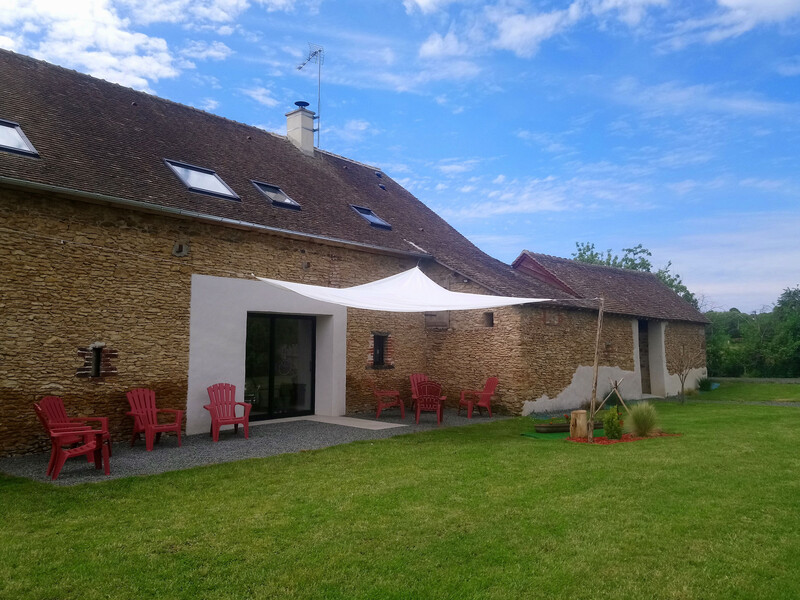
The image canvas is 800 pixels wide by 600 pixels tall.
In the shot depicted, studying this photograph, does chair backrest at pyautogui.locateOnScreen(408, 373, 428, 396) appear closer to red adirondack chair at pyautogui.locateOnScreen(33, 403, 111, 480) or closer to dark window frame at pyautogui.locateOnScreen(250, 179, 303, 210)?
dark window frame at pyautogui.locateOnScreen(250, 179, 303, 210)

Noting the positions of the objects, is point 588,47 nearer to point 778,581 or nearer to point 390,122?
point 390,122

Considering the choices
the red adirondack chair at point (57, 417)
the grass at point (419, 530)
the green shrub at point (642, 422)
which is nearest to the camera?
the grass at point (419, 530)

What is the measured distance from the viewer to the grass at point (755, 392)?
550 inches

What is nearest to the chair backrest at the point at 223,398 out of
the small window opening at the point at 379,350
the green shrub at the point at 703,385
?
the small window opening at the point at 379,350

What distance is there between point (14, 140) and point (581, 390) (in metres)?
11.0

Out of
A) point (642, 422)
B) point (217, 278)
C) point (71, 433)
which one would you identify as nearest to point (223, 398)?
point (217, 278)

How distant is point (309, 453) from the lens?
6609 millimetres

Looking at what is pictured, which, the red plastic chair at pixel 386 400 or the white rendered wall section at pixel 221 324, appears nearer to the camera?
the white rendered wall section at pixel 221 324

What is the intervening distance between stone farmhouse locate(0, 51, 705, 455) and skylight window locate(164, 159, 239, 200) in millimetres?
44

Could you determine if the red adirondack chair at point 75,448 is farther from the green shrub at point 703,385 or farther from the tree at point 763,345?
the tree at point 763,345

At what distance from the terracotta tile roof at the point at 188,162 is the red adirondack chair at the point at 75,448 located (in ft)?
9.71

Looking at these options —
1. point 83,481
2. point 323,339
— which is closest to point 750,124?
point 323,339

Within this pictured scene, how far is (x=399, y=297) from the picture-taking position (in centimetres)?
841

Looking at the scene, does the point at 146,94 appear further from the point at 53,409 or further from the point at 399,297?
the point at 53,409
